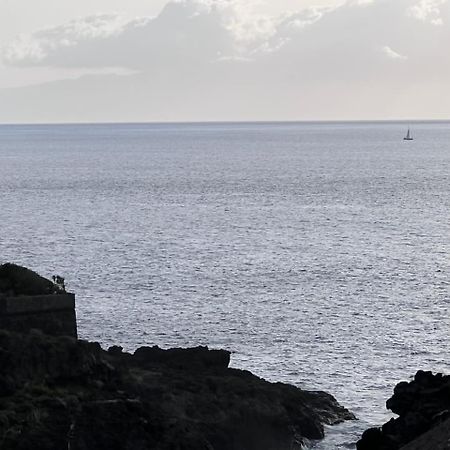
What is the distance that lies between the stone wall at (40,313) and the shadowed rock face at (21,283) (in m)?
1.21

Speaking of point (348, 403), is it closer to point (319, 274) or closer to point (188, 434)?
point (188, 434)

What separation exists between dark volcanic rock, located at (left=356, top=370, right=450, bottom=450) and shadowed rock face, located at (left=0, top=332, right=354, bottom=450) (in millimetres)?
7015

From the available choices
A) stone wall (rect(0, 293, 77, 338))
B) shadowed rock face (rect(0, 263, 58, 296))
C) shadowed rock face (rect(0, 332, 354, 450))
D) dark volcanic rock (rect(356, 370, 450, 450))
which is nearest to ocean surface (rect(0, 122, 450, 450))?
shadowed rock face (rect(0, 332, 354, 450))

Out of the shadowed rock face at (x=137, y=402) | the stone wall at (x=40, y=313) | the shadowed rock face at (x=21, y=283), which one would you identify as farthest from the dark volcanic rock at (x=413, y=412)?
the shadowed rock face at (x=21, y=283)

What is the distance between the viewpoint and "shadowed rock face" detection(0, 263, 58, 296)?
176ft

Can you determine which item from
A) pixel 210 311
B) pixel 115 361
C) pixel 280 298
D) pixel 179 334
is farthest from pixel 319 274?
pixel 115 361

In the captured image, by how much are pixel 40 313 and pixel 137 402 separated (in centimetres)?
800

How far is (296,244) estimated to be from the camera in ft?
408

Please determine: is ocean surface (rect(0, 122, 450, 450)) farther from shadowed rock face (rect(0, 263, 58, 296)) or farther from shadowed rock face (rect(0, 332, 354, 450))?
shadowed rock face (rect(0, 263, 58, 296))

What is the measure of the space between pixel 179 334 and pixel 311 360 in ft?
33.1

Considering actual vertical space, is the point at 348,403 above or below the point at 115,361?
below

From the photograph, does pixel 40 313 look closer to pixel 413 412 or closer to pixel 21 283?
pixel 21 283

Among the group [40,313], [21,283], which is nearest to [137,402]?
[40,313]

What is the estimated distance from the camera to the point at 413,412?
45938 mm
